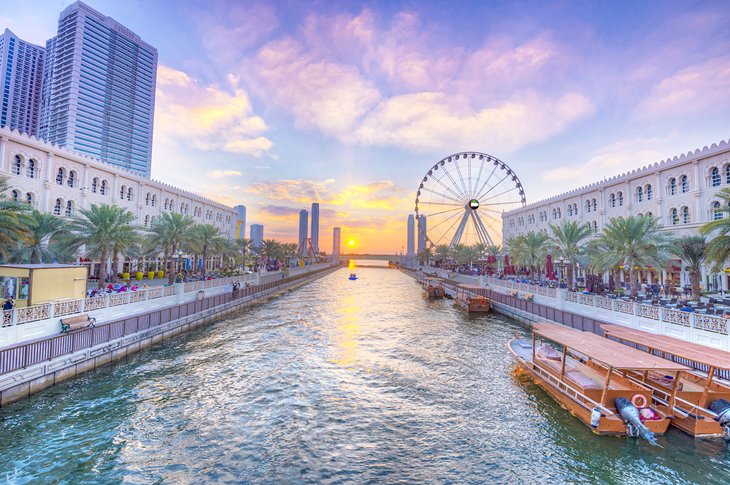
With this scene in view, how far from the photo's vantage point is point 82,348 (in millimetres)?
17047

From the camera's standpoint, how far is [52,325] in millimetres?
16703

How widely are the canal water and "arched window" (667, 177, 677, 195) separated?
117 ft

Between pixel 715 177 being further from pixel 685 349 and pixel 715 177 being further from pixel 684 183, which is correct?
pixel 685 349

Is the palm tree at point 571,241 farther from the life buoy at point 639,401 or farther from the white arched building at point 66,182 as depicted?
the white arched building at point 66,182

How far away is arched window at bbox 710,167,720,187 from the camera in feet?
114

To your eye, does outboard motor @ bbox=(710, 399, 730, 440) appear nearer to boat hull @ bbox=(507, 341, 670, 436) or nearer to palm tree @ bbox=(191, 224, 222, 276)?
boat hull @ bbox=(507, 341, 670, 436)

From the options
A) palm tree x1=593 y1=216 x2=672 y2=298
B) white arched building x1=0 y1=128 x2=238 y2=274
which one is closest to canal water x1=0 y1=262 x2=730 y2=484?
palm tree x1=593 y1=216 x2=672 y2=298

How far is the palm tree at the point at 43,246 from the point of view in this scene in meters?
25.6

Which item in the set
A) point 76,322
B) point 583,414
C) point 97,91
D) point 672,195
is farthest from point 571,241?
point 97,91

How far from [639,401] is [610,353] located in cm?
183

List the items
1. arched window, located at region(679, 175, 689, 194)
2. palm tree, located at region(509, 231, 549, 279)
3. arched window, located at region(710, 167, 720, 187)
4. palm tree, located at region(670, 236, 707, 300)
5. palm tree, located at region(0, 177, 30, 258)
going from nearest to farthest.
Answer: palm tree, located at region(0, 177, 30, 258) < palm tree, located at region(670, 236, 707, 300) < arched window, located at region(710, 167, 720, 187) < arched window, located at region(679, 175, 689, 194) < palm tree, located at region(509, 231, 549, 279)

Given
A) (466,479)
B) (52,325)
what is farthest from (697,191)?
(52,325)

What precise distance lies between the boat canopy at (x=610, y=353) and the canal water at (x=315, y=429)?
2.61 metres

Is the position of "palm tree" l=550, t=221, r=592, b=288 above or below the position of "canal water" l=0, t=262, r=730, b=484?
above
